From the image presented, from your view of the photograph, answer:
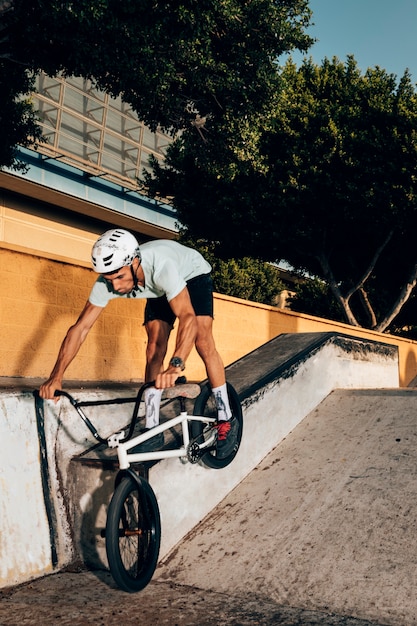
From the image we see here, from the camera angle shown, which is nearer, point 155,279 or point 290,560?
point 290,560

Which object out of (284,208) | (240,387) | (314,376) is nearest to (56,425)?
(240,387)

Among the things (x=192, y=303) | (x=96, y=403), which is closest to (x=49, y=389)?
(x=96, y=403)

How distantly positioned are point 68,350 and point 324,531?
84.0 inches

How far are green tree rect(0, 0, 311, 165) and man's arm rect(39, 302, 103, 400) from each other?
5.23 m

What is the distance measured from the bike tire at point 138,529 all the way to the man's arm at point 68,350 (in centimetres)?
74

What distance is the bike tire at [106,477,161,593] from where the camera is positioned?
3.37m

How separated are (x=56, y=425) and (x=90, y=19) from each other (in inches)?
227

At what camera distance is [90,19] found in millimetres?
7523

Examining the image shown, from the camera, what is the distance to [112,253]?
3588 mm

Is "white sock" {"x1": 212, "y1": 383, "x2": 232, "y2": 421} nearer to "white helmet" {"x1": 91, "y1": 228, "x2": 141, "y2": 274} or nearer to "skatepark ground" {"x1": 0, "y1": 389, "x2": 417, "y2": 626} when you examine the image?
"skatepark ground" {"x1": 0, "y1": 389, "x2": 417, "y2": 626}

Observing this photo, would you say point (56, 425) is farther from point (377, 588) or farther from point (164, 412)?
point (377, 588)

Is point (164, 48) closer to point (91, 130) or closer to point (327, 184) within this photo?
point (327, 184)

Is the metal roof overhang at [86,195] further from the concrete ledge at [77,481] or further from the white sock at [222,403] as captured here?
the white sock at [222,403]

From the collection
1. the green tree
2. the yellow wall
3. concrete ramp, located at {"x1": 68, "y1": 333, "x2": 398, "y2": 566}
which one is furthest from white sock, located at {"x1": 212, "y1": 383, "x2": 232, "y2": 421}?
the green tree
